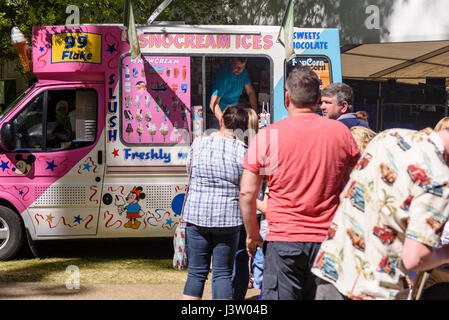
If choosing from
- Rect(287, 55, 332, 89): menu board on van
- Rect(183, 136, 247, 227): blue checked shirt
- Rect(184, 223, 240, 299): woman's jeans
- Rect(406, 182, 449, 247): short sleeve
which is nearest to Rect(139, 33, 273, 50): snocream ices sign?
Rect(287, 55, 332, 89): menu board on van

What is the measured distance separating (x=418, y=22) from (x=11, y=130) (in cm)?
1112

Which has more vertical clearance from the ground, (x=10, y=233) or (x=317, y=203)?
(x=317, y=203)

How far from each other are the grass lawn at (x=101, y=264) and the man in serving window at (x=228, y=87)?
6.27 feet

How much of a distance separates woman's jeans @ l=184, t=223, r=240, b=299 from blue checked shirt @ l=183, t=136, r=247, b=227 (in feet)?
0.27

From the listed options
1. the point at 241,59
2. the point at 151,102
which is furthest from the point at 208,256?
the point at 241,59

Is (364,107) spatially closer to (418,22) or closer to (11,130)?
(418,22)

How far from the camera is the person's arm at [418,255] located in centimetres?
277

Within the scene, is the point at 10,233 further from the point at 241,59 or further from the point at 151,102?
the point at 241,59

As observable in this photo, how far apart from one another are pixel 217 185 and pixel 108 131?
333cm

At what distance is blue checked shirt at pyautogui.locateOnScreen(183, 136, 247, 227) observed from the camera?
486cm

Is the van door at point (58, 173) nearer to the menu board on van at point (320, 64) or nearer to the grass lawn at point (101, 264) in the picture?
the grass lawn at point (101, 264)

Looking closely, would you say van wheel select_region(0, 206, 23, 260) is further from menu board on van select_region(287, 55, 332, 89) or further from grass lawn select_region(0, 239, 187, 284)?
menu board on van select_region(287, 55, 332, 89)

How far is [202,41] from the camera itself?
7.96 m
